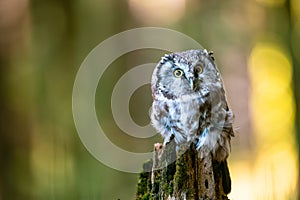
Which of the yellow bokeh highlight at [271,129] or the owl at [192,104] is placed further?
the yellow bokeh highlight at [271,129]

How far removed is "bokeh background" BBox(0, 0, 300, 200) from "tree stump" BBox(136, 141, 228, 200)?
0.50 ft

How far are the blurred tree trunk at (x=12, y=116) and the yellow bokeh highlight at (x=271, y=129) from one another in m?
0.44

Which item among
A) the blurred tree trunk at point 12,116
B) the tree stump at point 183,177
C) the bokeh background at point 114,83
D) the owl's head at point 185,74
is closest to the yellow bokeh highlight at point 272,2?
the bokeh background at point 114,83

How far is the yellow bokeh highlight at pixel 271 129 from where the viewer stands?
30.5 inches

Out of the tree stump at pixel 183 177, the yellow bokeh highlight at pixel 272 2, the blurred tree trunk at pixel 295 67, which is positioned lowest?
the tree stump at pixel 183 177

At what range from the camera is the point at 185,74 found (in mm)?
616

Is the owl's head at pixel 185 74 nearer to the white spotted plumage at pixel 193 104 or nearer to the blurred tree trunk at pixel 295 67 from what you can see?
the white spotted plumage at pixel 193 104

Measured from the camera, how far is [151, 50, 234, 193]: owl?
0.62 meters

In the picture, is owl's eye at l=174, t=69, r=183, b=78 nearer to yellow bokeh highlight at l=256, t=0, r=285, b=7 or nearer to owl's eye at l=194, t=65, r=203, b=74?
owl's eye at l=194, t=65, r=203, b=74

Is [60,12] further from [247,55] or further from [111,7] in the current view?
[247,55]

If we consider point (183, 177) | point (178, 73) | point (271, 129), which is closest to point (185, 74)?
point (178, 73)

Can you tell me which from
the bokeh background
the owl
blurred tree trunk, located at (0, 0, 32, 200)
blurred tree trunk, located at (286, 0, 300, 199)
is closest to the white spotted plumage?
the owl

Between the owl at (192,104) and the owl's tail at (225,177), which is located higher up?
the owl at (192,104)

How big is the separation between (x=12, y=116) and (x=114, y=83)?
22 centimetres
